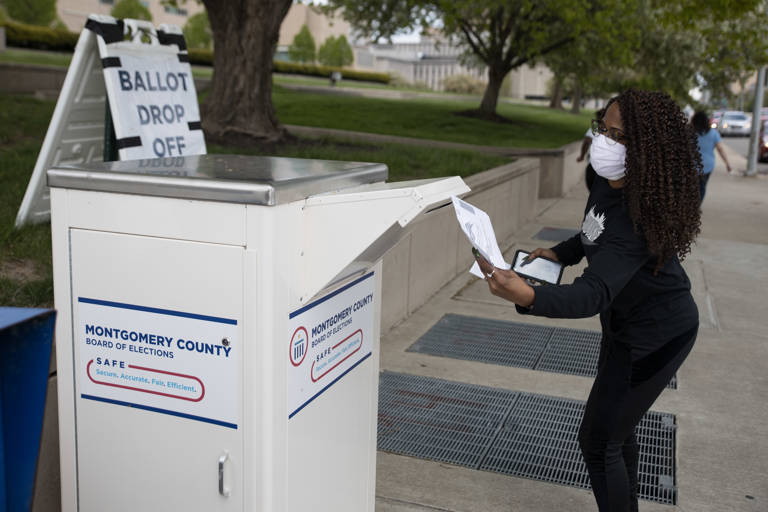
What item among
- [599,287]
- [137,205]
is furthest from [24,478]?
[599,287]

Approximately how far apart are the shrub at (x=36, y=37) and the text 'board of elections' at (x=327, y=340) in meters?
27.5

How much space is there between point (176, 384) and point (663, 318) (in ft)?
5.37

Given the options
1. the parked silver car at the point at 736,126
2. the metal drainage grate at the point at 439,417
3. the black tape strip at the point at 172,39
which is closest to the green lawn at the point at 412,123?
the black tape strip at the point at 172,39

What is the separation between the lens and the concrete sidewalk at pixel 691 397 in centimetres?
366

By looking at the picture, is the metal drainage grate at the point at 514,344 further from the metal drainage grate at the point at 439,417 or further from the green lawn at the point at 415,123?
the green lawn at the point at 415,123

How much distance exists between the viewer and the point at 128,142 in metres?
5.06

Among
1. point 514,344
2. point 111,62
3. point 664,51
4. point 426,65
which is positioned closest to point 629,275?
point 514,344

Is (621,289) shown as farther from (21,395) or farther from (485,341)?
(485,341)

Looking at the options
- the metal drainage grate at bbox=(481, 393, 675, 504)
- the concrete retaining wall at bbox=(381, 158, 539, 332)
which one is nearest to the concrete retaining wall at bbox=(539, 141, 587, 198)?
the concrete retaining wall at bbox=(381, 158, 539, 332)

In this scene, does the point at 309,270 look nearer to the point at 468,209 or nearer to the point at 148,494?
the point at 468,209

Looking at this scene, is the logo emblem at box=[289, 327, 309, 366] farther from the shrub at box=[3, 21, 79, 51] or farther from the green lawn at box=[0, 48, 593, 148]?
the shrub at box=[3, 21, 79, 51]

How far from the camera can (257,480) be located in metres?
2.29

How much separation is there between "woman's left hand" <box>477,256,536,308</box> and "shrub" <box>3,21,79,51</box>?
2794 cm

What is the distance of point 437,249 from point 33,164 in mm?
3583
